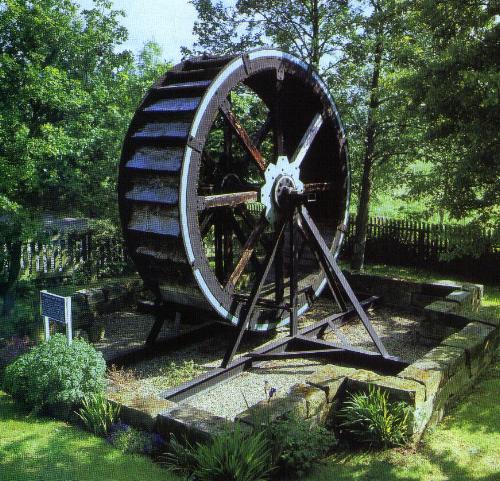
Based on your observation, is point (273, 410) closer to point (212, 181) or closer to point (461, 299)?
point (212, 181)

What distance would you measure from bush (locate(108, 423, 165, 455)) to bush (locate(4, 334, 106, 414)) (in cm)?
58

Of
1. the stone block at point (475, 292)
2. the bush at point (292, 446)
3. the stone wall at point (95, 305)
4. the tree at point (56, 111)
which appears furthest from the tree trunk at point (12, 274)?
the stone block at point (475, 292)

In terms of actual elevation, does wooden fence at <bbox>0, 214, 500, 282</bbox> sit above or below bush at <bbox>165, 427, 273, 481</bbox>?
above

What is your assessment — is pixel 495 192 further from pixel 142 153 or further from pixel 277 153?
pixel 142 153

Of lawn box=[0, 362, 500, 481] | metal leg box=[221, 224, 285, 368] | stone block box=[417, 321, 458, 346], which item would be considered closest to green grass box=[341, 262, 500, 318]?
stone block box=[417, 321, 458, 346]

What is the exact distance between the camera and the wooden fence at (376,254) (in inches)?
446

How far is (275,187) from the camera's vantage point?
24.0 feet

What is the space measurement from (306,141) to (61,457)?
201 inches

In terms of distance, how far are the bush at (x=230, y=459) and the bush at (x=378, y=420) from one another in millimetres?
985

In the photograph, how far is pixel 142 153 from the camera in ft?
22.1

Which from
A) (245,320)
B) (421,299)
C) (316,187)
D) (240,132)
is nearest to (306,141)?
(316,187)

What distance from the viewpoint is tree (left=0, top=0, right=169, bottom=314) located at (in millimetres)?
8438

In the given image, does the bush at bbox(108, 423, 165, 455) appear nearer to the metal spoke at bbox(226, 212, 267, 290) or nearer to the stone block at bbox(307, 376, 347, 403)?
the stone block at bbox(307, 376, 347, 403)

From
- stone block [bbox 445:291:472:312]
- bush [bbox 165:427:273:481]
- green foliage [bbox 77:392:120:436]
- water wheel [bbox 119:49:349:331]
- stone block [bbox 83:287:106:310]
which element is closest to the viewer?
bush [bbox 165:427:273:481]
